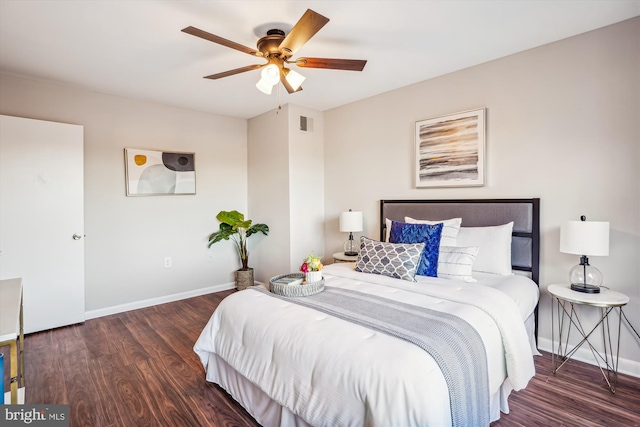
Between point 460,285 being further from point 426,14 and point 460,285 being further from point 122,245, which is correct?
point 122,245

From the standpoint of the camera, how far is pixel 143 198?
3953mm

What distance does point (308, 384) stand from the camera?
1.48m

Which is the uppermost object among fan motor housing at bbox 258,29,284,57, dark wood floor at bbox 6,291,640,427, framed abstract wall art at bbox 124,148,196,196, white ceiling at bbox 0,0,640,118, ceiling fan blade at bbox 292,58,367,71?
white ceiling at bbox 0,0,640,118

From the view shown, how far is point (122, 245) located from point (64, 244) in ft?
1.94

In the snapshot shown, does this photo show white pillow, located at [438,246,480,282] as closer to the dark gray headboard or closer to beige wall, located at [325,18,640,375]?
the dark gray headboard

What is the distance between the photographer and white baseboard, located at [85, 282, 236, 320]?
3.64m

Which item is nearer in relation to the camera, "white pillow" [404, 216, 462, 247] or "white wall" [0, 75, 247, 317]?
"white pillow" [404, 216, 462, 247]

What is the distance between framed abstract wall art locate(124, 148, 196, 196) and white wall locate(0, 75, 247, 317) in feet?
0.27

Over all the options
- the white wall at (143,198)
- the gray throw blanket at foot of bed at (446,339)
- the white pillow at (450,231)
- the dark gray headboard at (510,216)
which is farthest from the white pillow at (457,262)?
the white wall at (143,198)

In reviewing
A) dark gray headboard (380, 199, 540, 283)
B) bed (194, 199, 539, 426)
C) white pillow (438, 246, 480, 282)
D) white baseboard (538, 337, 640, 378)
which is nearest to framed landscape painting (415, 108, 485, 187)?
dark gray headboard (380, 199, 540, 283)

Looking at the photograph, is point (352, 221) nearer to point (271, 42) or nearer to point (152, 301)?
point (271, 42)

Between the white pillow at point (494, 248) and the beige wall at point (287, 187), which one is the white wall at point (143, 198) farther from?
the white pillow at point (494, 248)

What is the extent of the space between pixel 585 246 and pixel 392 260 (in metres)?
1.29

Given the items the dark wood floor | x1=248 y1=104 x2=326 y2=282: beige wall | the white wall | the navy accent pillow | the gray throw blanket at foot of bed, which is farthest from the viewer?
x1=248 y1=104 x2=326 y2=282: beige wall
